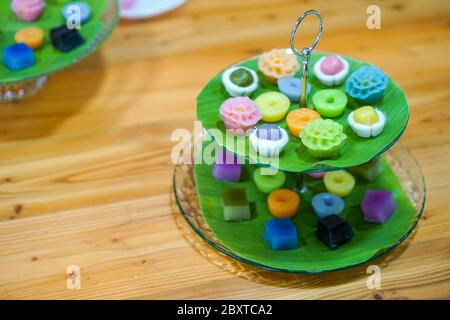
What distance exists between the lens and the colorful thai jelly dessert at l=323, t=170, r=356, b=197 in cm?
124

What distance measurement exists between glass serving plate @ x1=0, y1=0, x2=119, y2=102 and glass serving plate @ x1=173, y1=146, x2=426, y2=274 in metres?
0.33

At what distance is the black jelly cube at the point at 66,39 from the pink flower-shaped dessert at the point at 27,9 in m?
0.12

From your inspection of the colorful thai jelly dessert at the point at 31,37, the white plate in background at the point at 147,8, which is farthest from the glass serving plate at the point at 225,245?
the white plate in background at the point at 147,8

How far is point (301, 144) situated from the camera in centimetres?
109

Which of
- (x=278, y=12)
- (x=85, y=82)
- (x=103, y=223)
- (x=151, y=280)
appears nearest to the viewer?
(x=151, y=280)

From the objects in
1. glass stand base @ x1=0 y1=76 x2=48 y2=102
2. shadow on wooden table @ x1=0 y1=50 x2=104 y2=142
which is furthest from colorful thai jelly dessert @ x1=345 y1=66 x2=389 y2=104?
glass stand base @ x1=0 y1=76 x2=48 y2=102

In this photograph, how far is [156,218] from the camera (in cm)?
126

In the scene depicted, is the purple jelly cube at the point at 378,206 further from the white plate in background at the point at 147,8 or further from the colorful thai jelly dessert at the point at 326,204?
the white plate in background at the point at 147,8

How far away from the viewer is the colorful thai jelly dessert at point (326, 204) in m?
1.20

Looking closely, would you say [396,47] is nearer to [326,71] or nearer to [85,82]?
[326,71]

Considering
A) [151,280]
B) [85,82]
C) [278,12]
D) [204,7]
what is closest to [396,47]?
[278,12]

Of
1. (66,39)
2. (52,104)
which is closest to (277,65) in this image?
(66,39)

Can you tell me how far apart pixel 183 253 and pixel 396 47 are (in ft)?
2.83

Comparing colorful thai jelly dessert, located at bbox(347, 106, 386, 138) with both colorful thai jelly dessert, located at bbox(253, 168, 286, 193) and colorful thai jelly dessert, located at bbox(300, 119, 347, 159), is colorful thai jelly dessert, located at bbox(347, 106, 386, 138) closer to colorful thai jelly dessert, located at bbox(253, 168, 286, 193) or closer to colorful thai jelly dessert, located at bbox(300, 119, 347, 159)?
colorful thai jelly dessert, located at bbox(300, 119, 347, 159)
